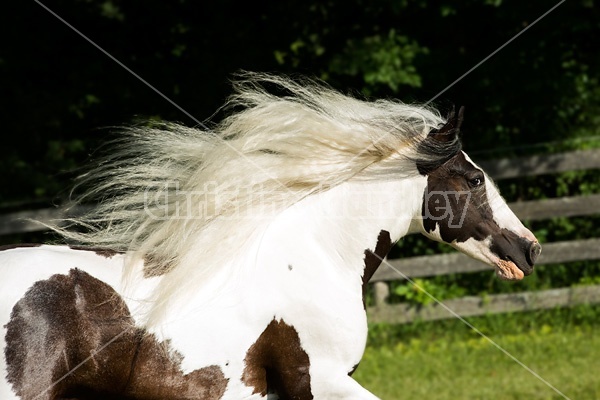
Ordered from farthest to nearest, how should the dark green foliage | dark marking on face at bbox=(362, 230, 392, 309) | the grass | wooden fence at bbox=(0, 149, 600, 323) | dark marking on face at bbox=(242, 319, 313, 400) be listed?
1. the dark green foliage
2. wooden fence at bbox=(0, 149, 600, 323)
3. the grass
4. dark marking on face at bbox=(362, 230, 392, 309)
5. dark marking on face at bbox=(242, 319, 313, 400)

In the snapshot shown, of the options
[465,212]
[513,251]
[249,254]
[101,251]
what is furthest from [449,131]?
[101,251]

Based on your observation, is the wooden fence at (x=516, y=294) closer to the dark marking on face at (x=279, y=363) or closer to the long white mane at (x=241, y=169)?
the long white mane at (x=241, y=169)

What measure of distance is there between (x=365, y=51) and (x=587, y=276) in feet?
10.7

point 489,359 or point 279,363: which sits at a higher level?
point 279,363

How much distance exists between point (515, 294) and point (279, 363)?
16.6ft

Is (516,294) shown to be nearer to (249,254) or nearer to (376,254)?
(376,254)

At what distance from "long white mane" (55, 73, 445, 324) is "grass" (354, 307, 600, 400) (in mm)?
2686

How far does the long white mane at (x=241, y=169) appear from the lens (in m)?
3.36

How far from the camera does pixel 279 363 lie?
10.7 feet

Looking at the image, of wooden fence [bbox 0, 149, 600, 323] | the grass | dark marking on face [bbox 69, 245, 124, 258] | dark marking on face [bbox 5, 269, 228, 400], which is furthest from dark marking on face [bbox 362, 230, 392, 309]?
wooden fence [bbox 0, 149, 600, 323]

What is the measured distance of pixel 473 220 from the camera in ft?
12.1

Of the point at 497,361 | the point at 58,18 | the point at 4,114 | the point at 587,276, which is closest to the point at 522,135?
the point at 587,276

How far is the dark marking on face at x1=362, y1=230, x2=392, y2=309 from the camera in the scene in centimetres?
358

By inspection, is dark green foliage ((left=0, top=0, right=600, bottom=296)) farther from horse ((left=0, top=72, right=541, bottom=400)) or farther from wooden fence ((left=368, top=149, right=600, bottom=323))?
horse ((left=0, top=72, right=541, bottom=400))
